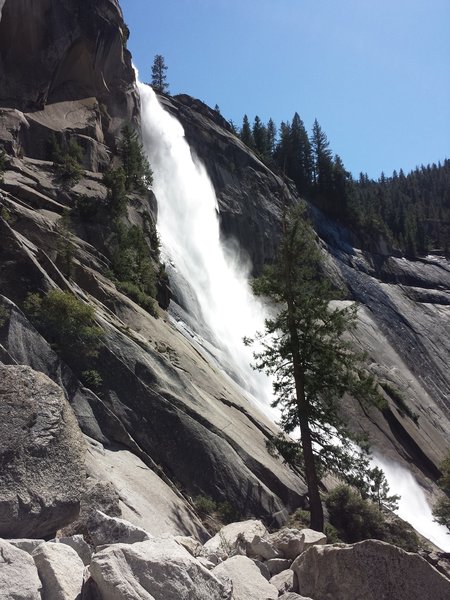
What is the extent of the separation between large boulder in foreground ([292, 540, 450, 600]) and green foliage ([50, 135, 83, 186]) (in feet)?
92.2

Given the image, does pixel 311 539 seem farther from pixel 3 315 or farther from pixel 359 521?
pixel 359 521

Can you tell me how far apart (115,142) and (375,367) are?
2461 cm

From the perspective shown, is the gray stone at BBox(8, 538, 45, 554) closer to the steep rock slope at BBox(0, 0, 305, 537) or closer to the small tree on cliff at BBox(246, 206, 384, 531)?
the steep rock slope at BBox(0, 0, 305, 537)

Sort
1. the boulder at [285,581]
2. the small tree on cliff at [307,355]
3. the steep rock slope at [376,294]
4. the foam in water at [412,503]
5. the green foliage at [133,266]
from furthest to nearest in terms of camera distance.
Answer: the steep rock slope at [376,294] < the foam in water at [412,503] < the green foliage at [133,266] < the small tree on cliff at [307,355] < the boulder at [285,581]

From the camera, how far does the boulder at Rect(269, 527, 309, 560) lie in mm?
9773

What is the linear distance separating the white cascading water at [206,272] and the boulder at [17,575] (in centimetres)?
2392

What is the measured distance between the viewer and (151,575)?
6137mm

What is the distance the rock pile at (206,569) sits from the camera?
576 centimetres

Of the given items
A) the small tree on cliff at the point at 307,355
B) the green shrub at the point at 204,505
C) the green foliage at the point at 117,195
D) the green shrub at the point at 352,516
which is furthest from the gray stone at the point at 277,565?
the green foliage at the point at 117,195

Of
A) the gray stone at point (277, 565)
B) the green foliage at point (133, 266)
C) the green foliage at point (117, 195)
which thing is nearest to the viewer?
the gray stone at point (277, 565)

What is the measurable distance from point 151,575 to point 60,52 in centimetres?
3928

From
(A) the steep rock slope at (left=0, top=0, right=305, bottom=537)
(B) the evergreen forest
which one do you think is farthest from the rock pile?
(B) the evergreen forest

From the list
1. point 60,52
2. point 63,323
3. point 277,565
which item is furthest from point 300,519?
point 60,52

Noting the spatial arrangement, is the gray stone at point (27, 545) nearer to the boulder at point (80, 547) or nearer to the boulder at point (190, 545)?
the boulder at point (80, 547)
